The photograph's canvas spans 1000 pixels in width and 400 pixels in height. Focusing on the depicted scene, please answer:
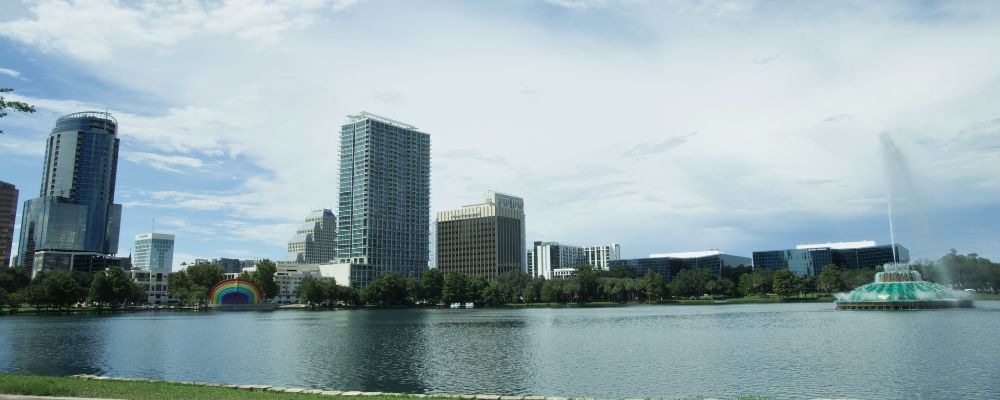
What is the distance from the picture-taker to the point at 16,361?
63719mm

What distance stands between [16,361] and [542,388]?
55009 mm

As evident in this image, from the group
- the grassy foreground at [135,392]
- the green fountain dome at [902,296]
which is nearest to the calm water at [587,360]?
the grassy foreground at [135,392]

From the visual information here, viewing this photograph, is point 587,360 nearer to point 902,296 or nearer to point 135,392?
point 135,392

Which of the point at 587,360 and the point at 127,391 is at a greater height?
the point at 127,391

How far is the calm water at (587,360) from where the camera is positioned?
46.2 m

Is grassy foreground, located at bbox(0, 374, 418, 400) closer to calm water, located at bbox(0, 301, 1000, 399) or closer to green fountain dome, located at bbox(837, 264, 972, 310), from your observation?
calm water, located at bbox(0, 301, 1000, 399)

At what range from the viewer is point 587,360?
200 ft

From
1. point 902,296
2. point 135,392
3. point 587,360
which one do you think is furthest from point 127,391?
point 902,296

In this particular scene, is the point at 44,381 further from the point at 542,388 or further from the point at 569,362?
the point at 569,362

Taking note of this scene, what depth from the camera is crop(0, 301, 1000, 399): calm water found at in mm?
46156

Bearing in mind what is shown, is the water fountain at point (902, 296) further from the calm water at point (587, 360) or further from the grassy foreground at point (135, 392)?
the grassy foreground at point (135, 392)

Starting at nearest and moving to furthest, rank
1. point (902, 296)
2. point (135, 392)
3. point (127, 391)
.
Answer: point (135, 392), point (127, 391), point (902, 296)

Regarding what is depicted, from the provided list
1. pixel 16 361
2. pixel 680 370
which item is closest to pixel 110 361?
pixel 16 361

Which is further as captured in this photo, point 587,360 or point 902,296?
A: point 902,296
